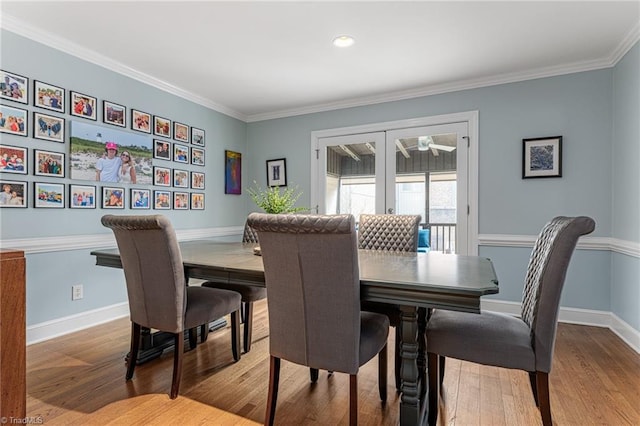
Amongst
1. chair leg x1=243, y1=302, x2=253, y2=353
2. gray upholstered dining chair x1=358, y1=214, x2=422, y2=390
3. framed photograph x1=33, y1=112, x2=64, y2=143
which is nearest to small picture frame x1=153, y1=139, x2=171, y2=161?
framed photograph x1=33, y1=112, x2=64, y2=143

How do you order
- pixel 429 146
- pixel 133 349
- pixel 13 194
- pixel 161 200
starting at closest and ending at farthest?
pixel 133 349 < pixel 13 194 < pixel 161 200 < pixel 429 146

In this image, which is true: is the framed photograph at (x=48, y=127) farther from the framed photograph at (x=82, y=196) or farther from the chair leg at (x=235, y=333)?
the chair leg at (x=235, y=333)

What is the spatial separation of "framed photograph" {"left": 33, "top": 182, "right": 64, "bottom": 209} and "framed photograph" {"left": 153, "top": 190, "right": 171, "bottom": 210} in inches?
34.7

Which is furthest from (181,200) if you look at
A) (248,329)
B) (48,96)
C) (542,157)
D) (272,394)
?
(542,157)

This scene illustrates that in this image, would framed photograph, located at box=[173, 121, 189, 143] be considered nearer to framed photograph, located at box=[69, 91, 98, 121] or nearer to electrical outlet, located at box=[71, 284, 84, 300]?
framed photograph, located at box=[69, 91, 98, 121]

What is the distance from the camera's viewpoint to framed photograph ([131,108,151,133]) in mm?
3393

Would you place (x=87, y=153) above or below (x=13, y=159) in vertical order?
above

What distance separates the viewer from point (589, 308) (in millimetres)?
3160

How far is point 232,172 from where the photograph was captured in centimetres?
470

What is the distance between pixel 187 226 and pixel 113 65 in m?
1.78

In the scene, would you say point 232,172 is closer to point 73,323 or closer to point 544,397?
point 73,323

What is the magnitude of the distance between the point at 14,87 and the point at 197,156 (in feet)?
5.93

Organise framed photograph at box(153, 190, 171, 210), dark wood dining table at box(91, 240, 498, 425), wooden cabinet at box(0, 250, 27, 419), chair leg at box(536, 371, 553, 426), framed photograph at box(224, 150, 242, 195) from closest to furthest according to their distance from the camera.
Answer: wooden cabinet at box(0, 250, 27, 419) < dark wood dining table at box(91, 240, 498, 425) < chair leg at box(536, 371, 553, 426) < framed photograph at box(153, 190, 171, 210) < framed photograph at box(224, 150, 242, 195)

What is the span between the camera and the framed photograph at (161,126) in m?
3.62
